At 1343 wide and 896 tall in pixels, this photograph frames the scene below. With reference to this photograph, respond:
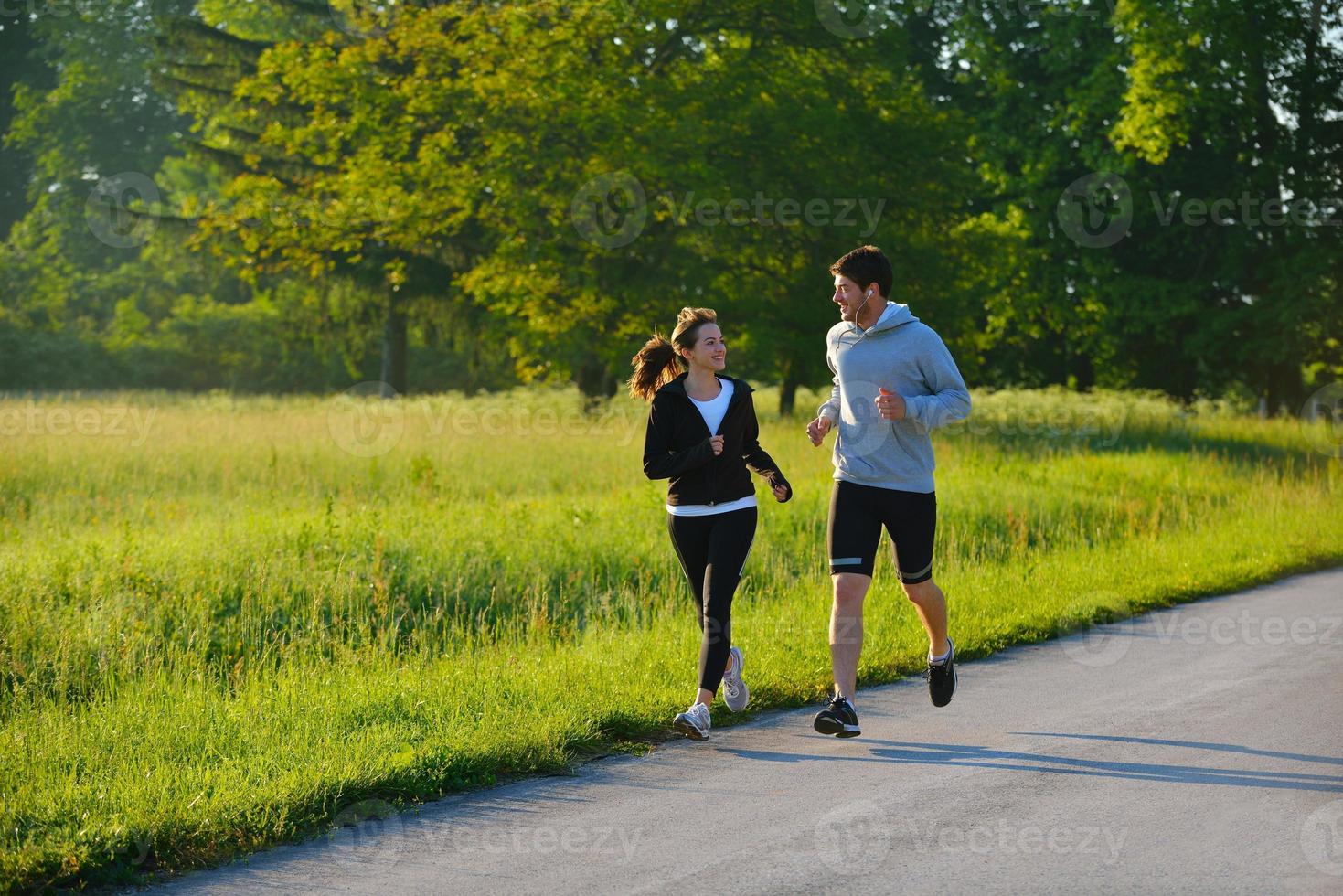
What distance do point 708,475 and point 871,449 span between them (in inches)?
30.5

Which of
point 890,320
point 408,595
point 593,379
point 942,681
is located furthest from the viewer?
point 593,379

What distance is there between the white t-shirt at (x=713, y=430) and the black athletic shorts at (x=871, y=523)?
1.46 feet

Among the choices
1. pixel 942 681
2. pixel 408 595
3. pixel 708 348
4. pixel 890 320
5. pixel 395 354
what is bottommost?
pixel 408 595

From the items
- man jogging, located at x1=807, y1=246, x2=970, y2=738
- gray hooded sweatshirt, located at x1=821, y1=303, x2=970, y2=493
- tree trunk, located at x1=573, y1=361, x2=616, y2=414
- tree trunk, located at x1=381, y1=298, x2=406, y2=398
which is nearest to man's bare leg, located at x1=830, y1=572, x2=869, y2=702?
man jogging, located at x1=807, y1=246, x2=970, y2=738

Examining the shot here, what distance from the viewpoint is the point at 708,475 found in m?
6.69

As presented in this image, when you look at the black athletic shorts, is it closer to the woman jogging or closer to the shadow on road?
the woman jogging

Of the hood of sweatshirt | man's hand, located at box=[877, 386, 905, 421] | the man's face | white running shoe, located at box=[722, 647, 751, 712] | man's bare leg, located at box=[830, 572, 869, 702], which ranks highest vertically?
the man's face

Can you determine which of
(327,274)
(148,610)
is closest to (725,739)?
(148,610)

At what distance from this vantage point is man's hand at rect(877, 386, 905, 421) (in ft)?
20.6

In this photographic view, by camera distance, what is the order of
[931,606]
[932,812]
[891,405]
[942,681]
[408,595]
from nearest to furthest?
[932,812] → [891,405] → [931,606] → [942,681] → [408,595]

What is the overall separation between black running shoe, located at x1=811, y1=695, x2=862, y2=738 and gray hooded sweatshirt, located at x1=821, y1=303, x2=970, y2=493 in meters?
1.02

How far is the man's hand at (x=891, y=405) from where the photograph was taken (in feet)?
20.6

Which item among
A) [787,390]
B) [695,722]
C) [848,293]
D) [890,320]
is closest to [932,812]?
[695,722]

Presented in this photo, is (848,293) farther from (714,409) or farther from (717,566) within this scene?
(717,566)
